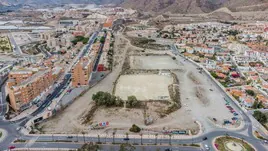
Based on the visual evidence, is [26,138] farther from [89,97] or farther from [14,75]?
[14,75]

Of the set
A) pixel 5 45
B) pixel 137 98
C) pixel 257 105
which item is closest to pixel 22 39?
pixel 5 45

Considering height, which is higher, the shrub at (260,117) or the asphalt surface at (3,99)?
the shrub at (260,117)

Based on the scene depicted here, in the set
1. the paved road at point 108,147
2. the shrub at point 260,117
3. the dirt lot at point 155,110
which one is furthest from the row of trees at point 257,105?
the paved road at point 108,147

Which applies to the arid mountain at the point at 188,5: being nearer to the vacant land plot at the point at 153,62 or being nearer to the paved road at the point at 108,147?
the vacant land plot at the point at 153,62

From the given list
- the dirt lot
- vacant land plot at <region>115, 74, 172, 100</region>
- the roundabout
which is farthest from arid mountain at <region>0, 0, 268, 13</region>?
the roundabout

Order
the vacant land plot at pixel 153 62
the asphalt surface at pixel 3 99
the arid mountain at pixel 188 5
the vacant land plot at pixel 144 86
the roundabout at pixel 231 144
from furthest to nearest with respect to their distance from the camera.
A: the arid mountain at pixel 188 5
the vacant land plot at pixel 153 62
the vacant land plot at pixel 144 86
the asphalt surface at pixel 3 99
the roundabout at pixel 231 144

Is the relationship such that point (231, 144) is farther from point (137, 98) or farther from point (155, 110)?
point (137, 98)
